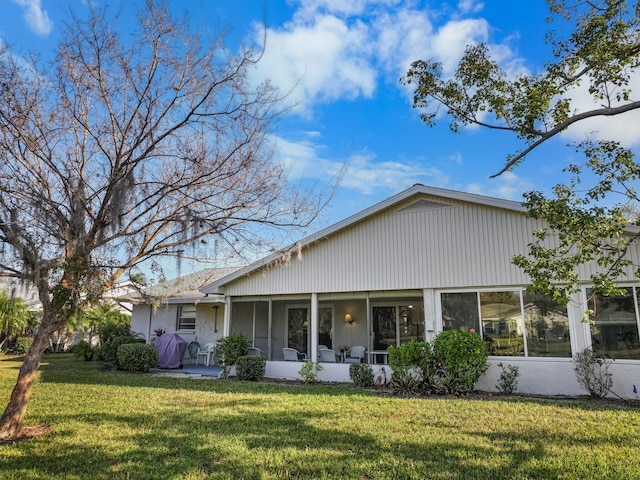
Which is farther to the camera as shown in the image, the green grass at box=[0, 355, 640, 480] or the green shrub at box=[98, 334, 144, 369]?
the green shrub at box=[98, 334, 144, 369]

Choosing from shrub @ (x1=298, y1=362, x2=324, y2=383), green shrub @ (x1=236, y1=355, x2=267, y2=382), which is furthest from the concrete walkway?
shrub @ (x1=298, y1=362, x2=324, y2=383)

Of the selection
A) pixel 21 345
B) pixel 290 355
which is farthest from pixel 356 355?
pixel 21 345

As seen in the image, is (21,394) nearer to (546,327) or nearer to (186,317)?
(546,327)

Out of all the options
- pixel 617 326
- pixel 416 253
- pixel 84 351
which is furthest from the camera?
pixel 84 351

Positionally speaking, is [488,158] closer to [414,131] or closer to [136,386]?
[414,131]

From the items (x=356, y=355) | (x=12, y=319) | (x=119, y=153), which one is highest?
(x=119, y=153)

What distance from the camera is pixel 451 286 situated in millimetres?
11016

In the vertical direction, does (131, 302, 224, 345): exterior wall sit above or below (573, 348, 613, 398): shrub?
above

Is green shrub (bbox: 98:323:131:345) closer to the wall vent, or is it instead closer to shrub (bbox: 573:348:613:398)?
the wall vent

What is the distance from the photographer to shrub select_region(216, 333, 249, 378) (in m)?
13.0

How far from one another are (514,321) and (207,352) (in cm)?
1153

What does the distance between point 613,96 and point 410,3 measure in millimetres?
4473

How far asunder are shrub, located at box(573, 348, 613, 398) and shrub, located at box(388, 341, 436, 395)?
3.12 metres

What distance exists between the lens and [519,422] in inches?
274
